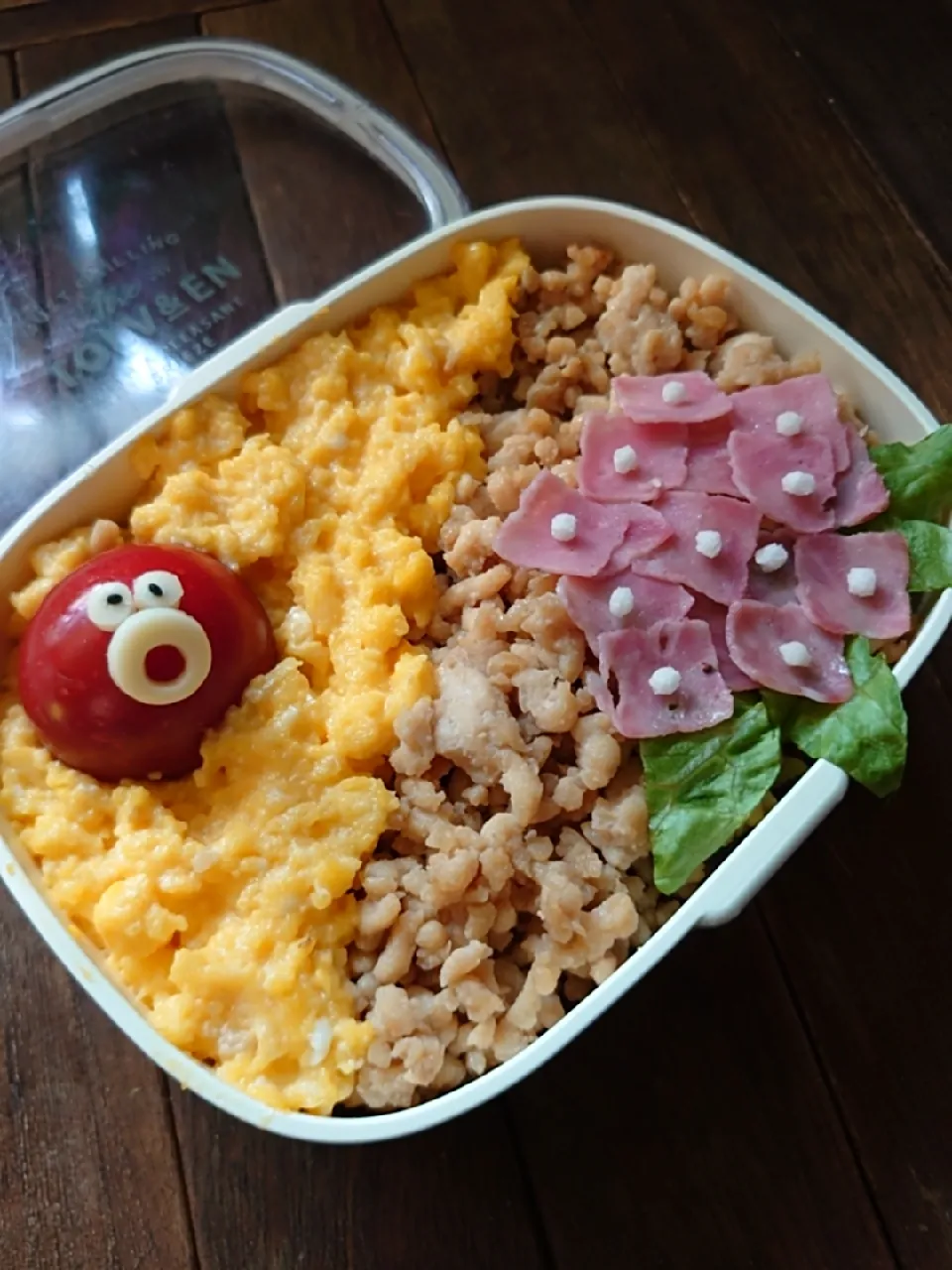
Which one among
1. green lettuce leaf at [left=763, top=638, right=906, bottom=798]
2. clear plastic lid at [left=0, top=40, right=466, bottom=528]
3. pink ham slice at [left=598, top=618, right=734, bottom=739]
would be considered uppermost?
clear plastic lid at [left=0, top=40, right=466, bottom=528]

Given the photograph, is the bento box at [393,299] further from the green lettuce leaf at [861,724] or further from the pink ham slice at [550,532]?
the pink ham slice at [550,532]

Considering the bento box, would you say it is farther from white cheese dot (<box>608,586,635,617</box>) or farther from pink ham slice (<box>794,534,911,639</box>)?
white cheese dot (<box>608,586,635,617</box>)

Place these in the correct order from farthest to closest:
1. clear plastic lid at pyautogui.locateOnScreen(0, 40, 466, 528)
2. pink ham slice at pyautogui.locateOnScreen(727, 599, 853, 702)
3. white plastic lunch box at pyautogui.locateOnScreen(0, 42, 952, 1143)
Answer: clear plastic lid at pyautogui.locateOnScreen(0, 40, 466, 528) → pink ham slice at pyautogui.locateOnScreen(727, 599, 853, 702) → white plastic lunch box at pyautogui.locateOnScreen(0, 42, 952, 1143)

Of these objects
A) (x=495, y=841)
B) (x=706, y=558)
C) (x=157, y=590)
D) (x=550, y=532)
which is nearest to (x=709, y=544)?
(x=706, y=558)

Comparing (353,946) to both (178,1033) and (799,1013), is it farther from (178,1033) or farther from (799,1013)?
(799,1013)

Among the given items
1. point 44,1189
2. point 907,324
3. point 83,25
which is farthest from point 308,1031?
point 83,25

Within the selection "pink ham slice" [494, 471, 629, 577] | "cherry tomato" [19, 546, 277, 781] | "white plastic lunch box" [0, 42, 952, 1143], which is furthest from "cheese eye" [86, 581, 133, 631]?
"pink ham slice" [494, 471, 629, 577]

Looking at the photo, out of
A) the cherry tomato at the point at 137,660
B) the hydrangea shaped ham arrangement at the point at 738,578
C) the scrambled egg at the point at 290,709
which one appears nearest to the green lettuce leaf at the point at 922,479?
the hydrangea shaped ham arrangement at the point at 738,578
